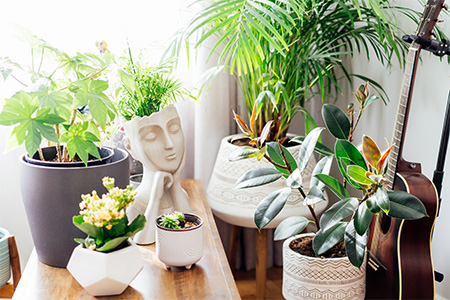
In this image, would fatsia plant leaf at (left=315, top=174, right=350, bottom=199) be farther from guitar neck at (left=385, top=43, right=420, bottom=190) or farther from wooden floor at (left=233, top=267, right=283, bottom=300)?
wooden floor at (left=233, top=267, right=283, bottom=300)

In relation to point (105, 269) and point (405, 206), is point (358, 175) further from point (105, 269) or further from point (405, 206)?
point (105, 269)

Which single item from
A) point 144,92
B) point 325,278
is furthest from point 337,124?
point 144,92

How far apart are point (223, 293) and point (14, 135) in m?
0.50

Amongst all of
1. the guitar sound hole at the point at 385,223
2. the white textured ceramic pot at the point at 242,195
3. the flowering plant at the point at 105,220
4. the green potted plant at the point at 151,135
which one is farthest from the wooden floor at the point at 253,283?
the flowering plant at the point at 105,220

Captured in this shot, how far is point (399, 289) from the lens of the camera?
3.97ft

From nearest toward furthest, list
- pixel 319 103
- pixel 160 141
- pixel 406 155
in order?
pixel 160 141
pixel 406 155
pixel 319 103

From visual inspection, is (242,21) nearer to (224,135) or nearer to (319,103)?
(224,135)

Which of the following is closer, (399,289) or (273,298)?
(399,289)

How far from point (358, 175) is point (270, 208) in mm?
201

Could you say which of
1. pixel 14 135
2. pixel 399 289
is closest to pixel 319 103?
pixel 399 289

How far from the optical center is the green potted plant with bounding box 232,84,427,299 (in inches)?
40.0

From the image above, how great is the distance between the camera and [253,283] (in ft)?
6.31

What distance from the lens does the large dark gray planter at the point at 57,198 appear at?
1011 millimetres

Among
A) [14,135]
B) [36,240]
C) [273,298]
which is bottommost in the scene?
[273,298]
